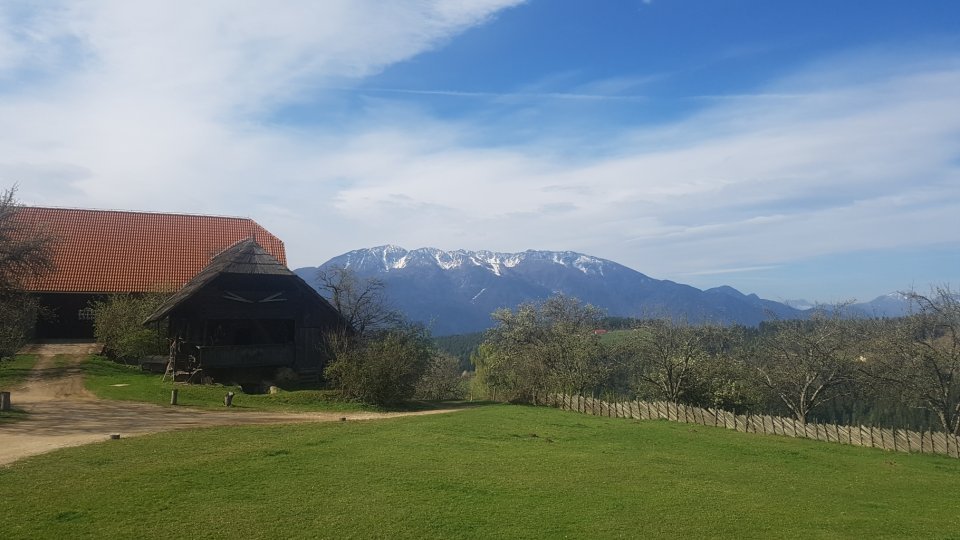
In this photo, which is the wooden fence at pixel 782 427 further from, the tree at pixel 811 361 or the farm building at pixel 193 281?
the farm building at pixel 193 281

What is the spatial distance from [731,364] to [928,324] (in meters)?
11.5

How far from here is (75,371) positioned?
93.7 ft

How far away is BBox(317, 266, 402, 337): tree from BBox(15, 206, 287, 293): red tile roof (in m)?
8.69

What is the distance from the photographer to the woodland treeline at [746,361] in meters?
27.4

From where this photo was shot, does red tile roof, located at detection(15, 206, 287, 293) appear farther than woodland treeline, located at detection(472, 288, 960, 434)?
Yes

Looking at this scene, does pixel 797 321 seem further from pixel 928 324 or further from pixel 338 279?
pixel 338 279

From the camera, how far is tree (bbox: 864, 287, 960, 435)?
26219mm

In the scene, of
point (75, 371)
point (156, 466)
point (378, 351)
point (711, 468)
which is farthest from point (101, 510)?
point (75, 371)

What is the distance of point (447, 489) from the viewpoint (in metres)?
11.8

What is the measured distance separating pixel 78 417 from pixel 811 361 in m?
32.2

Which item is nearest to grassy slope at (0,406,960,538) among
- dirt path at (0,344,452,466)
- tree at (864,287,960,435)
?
dirt path at (0,344,452,466)

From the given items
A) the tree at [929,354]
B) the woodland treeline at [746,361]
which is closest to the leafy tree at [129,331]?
the woodland treeline at [746,361]

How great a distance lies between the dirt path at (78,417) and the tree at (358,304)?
9108 mm

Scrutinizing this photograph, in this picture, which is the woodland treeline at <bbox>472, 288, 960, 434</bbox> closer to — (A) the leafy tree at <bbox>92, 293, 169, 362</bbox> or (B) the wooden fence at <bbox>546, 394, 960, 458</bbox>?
(B) the wooden fence at <bbox>546, 394, 960, 458</bbox>
